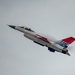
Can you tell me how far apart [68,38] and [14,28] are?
47.3 ft

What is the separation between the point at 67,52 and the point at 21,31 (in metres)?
14.1

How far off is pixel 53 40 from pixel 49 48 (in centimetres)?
296

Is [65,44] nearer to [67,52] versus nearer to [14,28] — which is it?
[67,52]

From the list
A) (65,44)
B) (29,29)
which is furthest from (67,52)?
(29,29)

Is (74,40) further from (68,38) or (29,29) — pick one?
(29,29)

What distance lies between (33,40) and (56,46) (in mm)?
5799

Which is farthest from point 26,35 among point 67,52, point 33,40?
point 67,52

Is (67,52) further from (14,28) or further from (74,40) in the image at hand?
(14,28)

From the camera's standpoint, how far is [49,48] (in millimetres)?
145375

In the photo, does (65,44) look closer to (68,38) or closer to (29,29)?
(68,38)

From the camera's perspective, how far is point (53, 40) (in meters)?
147

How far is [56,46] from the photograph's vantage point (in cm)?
14438

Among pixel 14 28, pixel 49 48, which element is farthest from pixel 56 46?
pixel 14 28

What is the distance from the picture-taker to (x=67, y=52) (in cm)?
14288
